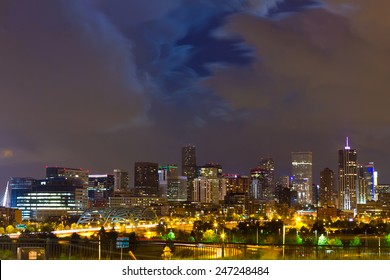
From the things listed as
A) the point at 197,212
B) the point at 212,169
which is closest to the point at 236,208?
the point at 197,212

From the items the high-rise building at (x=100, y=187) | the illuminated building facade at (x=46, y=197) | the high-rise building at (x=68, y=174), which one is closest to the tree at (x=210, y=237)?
the illuminated building facade at (x=46, y=197)

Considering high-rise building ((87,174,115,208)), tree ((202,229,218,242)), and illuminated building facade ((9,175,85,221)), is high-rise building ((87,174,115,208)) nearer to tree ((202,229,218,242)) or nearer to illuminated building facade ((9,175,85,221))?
illuminated building facade ((9,175,85,221))

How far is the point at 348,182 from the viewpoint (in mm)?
83125

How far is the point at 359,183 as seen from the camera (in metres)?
80.8

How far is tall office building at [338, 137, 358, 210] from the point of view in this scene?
7819 centimetres

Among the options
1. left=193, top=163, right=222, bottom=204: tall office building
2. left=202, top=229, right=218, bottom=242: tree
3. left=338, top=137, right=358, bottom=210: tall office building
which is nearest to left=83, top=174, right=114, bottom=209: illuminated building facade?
left=193, top=163, right=222, bottom=204: tall office building

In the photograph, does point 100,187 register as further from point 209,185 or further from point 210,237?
point 210,237

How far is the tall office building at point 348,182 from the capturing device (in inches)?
3078

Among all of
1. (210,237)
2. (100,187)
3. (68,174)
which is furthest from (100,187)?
(210,237)

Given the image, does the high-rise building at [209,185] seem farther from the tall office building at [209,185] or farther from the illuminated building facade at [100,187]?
the illuminated building facade at [100,187]

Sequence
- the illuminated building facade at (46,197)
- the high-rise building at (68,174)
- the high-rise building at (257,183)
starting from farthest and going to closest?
1. the high-rise building at (257,183)
2. the high-rise building at (68,174)
3. the illuminated building facade at (46,197)
